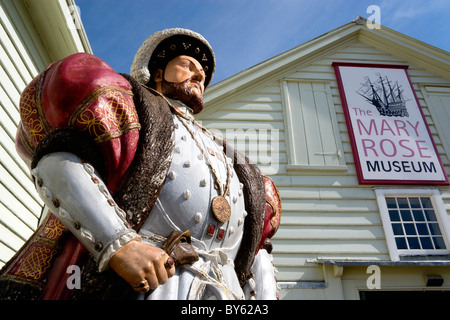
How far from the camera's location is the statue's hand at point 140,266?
124 cm

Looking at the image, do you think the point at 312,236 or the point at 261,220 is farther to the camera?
the point at 312,236

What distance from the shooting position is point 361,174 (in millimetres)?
6164

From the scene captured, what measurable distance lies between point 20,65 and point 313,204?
456 centimetres

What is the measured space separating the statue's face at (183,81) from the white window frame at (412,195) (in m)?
4.52

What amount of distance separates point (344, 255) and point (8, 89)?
4968 millimetres

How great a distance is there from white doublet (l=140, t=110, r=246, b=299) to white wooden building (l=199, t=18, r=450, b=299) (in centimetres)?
373

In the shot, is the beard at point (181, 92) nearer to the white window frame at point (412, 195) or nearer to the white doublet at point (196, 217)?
the white doublet at point (196, 217)

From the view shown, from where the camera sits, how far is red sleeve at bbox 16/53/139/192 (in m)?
1.45

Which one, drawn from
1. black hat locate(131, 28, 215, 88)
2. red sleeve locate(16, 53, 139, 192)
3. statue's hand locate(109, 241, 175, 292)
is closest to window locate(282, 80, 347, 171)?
Result: black hat locate(131, 28, 215, 88)

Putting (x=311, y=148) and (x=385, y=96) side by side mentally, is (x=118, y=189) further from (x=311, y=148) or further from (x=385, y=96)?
(x=385, y=96)

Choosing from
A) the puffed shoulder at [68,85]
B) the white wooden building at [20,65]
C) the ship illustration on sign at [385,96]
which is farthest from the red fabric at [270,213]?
the ship illustration on sign at [385,96]

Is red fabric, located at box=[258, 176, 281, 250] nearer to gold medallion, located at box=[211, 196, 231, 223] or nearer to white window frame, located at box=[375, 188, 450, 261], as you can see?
gold medallion, located at box=[211, 196, 231, 223]
